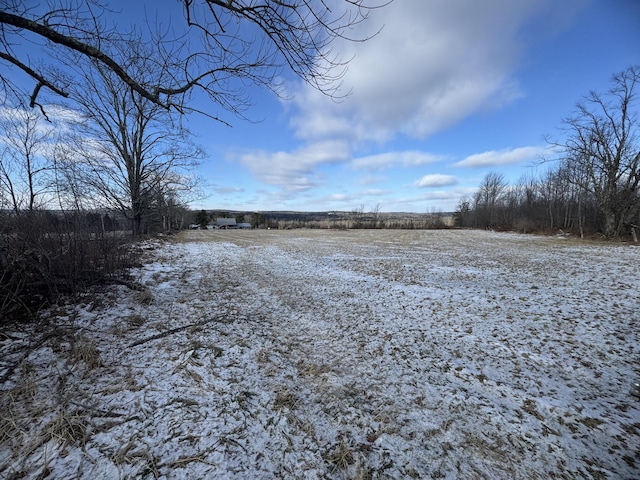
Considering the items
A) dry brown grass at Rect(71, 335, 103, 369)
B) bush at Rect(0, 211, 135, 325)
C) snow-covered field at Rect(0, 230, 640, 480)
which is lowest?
snow-covered field at Rect(0, 230, 640, 480)

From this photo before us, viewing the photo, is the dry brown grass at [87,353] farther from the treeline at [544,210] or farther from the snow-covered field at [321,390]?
the treeline at [544,210]

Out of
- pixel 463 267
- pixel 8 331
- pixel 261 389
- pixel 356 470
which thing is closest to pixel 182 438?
pixel 261 389

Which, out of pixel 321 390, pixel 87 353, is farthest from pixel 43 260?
pixel 321 390

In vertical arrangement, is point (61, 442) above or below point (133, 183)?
below

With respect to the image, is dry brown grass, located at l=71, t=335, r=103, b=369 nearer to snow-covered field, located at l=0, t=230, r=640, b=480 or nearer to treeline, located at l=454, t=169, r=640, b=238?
snow-covered field, located at l=0, t=230, r=640, b=480

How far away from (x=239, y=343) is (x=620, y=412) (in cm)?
465

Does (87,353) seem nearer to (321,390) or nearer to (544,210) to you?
(321,390)

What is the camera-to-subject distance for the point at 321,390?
294 centimetres

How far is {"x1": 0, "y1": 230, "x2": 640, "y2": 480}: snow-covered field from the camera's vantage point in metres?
2.05

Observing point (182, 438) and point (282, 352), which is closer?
point (182, 438)

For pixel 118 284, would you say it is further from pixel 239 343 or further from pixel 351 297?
pixel 351 297

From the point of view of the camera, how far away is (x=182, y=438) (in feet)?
7.16

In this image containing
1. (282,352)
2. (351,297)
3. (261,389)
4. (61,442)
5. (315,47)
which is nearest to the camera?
(61,442)

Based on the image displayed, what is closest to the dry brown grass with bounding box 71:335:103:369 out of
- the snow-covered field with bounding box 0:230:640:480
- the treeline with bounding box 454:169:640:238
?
the snow-covered field with bounding box 0:230:640:480
